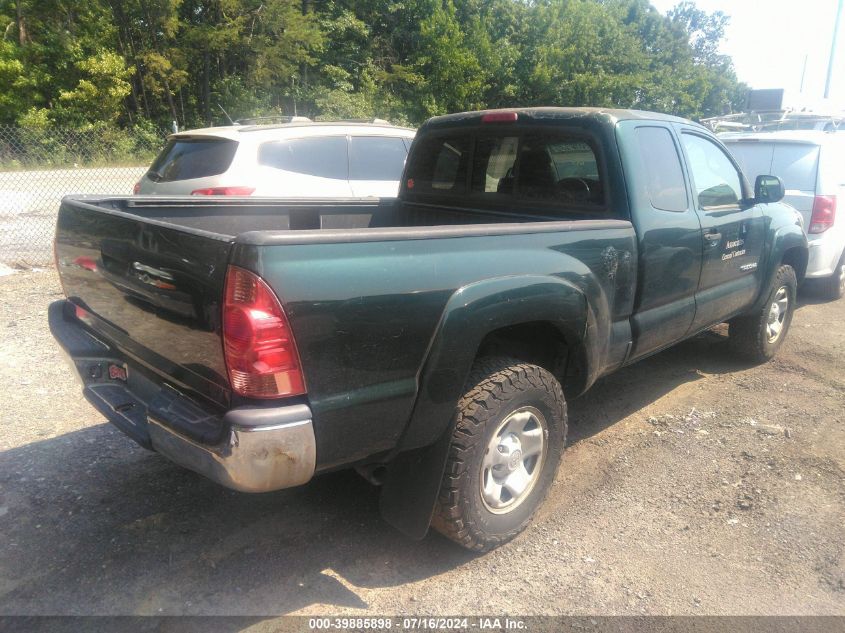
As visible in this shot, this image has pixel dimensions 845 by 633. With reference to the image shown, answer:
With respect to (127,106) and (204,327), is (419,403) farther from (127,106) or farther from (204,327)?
(127,106)

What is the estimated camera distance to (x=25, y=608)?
2520 mm

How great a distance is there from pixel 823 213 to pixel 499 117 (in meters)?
4.48

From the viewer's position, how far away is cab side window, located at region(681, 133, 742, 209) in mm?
4090

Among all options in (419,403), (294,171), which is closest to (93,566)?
(419,403)

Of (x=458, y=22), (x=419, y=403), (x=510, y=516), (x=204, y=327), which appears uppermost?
(x=458, y=22)

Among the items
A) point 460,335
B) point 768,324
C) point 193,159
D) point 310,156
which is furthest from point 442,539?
point 193,159

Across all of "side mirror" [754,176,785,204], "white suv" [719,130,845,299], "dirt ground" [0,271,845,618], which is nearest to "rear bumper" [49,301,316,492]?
"dirt ground" [0,271,845,618]

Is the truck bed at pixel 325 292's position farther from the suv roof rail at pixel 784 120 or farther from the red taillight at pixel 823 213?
the suv roof rail at pixel 784 120

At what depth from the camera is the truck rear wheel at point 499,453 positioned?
2.65m

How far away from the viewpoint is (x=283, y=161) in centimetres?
671

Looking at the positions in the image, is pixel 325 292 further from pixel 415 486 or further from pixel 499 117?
pixel 499 117

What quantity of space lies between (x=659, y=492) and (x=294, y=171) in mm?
4872

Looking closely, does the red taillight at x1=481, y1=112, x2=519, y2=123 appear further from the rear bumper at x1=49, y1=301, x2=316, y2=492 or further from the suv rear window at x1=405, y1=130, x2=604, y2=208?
the rear bumper at x1=49, y1=301, x2=316, y2=492

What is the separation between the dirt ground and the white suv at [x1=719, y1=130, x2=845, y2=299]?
295cm
